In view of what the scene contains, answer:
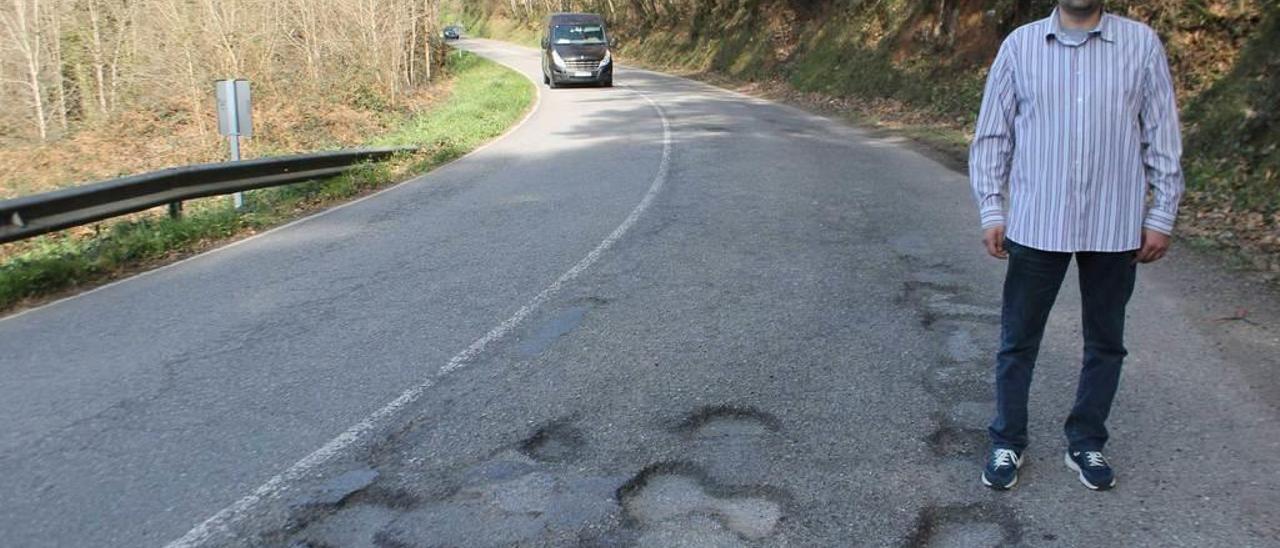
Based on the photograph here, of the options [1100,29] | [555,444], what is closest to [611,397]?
[555,444]

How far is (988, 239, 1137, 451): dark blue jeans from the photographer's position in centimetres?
369

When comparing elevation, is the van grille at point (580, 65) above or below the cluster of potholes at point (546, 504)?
below

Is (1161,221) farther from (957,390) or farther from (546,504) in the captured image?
(546,504)

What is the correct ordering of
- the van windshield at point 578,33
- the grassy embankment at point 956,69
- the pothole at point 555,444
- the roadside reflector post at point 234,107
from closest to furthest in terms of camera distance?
the pothole at point 555,444 < the grassy embankment at point 956,69 < the roadside reflector post at point 234,107 < the van windshield at point 578,33

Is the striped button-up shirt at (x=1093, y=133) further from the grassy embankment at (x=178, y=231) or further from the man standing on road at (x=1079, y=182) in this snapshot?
the grassy embankment at (x=178, y=231)

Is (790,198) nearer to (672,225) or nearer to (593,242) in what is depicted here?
(672,225)

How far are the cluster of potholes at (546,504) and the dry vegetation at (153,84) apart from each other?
56.4 feet

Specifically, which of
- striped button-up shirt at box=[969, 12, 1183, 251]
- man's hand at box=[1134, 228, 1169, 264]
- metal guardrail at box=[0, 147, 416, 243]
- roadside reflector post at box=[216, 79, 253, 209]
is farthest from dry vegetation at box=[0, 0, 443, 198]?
man's hand at box=[1134, 228, 1169, 264]

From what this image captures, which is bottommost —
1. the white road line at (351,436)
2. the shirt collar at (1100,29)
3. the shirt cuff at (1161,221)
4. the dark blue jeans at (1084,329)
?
the white road line at (351,436)

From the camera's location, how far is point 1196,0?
14.4m

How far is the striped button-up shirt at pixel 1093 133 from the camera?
3.49 m

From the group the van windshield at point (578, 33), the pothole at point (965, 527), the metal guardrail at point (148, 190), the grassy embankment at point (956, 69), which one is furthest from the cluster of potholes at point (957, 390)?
the van windshield at point (578, 33)

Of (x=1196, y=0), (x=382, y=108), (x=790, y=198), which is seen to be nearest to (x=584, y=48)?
(x=382, y=108)

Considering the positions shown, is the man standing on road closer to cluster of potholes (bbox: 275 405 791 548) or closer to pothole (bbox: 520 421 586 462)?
cluster of potholes (bbox: 275 405 791 548)
